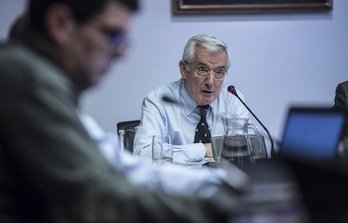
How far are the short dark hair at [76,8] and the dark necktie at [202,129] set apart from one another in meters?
1.62

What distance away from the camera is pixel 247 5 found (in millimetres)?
3240

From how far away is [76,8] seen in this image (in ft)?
2.95

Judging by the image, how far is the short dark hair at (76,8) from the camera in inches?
35.3

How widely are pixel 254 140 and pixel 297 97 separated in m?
1.57

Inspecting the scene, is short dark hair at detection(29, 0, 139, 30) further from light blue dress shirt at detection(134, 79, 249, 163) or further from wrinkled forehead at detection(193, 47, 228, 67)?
wrinkled forehead at detection(193, 47, 228, 67)

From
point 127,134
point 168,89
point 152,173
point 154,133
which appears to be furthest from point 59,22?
point 168,89

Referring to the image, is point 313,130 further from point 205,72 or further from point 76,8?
point 205,72

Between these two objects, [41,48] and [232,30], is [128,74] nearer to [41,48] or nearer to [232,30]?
[232,30]

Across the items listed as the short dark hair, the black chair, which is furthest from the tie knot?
the short dark hair

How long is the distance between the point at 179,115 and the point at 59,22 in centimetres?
180

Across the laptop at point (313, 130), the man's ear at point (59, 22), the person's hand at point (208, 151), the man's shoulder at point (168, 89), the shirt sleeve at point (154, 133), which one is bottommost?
the person's hand at point (208, 151)

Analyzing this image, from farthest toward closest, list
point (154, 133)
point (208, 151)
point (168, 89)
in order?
point (168, 89), point (154, 133), point (208, 151)

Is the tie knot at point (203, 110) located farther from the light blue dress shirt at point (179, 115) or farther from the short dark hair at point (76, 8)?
the short dark hair at point (76, 8)

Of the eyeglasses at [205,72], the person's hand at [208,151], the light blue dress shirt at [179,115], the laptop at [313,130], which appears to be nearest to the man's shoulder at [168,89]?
the light blue dress shirt at [179,115]
